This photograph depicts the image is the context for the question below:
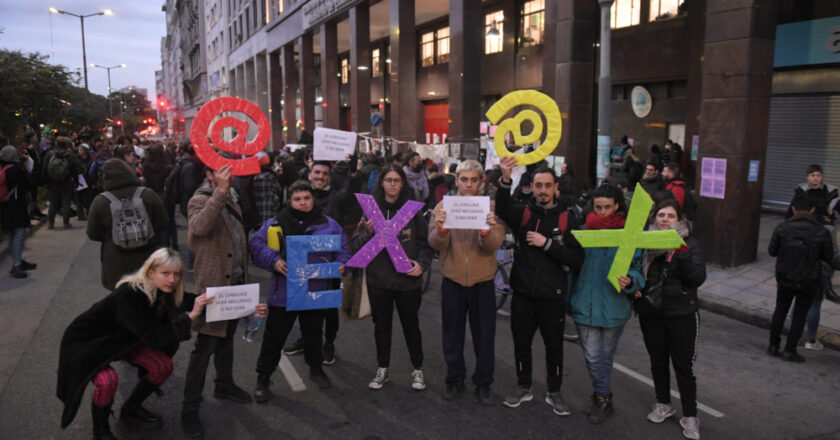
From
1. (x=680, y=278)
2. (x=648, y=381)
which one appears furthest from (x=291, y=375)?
(x=680, y=278)

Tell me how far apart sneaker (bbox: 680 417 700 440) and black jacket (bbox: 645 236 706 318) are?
0.85 m

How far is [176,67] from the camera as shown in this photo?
344ft

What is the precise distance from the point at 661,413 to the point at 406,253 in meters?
2.43

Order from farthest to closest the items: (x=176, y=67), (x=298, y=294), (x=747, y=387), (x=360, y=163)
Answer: (x=176, y=67) → (x=360, y=163) → (x=747, y=387) → (x=298, y=294)

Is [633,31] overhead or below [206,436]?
overhead

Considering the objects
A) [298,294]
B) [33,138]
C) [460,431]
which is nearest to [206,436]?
[298,294]

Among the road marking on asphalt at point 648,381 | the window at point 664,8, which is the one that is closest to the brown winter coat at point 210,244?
the road marking on asphalt at point 648,381

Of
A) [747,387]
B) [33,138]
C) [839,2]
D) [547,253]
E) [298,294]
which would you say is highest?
[839,2]

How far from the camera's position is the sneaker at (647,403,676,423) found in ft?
14.6

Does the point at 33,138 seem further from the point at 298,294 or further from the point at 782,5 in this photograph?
the point at 782,5

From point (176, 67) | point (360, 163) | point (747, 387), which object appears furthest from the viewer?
point (176, 67)

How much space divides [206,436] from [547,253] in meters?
2.94

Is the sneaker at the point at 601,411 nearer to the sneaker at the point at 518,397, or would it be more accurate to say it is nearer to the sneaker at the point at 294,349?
the sneaker at the point at 518,397

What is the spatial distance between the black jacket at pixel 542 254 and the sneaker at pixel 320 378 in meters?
1.93
